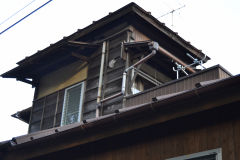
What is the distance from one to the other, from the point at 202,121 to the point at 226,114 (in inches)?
20.2

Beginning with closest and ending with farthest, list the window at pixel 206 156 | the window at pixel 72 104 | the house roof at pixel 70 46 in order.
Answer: the window at pixel 206 156
the house roof at pixel 70 46
the window at pixel 72 104

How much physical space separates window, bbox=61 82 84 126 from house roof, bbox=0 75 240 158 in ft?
10.7

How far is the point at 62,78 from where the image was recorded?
16.0m

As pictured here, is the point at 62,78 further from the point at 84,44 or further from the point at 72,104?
the point at 84,44

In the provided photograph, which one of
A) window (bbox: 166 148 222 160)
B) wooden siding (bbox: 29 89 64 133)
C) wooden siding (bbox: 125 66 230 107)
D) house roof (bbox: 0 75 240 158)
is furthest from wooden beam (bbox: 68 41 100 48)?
window (bbox: 166 148 222 160)

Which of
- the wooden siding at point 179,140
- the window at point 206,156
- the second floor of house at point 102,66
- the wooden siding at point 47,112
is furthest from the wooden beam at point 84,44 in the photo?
the window at point 206,156

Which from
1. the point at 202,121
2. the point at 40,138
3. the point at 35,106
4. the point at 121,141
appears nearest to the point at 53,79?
the point at 35,106

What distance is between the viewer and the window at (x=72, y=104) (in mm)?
14772

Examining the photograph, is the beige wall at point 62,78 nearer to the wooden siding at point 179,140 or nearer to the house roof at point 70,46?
the house roof at point 70,46

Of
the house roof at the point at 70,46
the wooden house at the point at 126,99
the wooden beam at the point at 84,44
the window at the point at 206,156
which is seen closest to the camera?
the window at the point at 206,156

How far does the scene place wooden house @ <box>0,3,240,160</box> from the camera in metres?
8.30

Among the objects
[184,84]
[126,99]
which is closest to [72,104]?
[126,99]

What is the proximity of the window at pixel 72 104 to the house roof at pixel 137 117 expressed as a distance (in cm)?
325

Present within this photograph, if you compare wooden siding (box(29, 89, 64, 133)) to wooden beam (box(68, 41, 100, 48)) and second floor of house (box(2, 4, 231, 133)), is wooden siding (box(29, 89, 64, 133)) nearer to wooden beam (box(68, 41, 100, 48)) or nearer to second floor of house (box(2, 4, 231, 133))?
second floor of house (box(2, 4, 231, 133))
